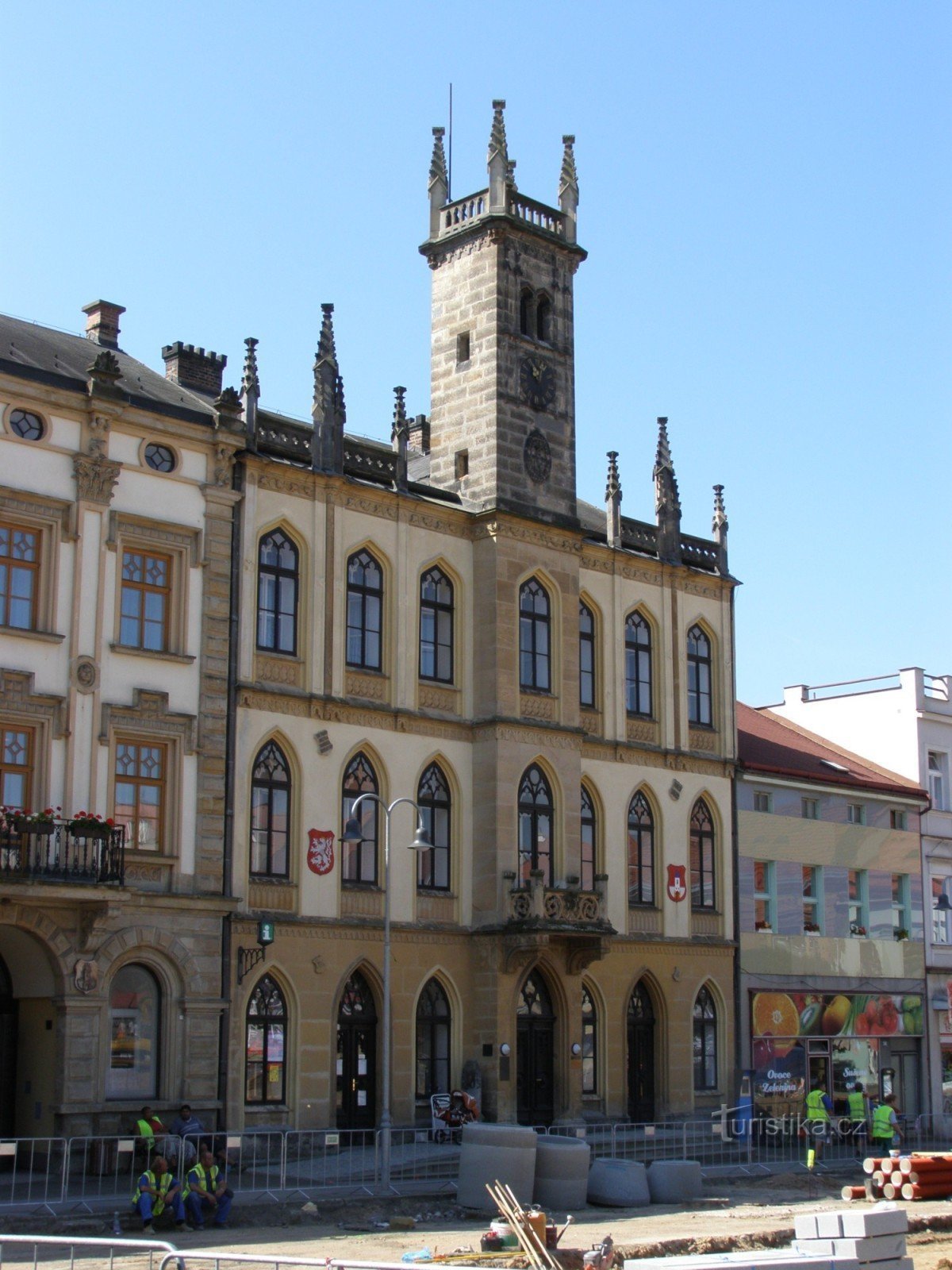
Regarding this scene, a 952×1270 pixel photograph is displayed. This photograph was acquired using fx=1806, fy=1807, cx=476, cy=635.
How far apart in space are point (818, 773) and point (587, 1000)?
1061 cm

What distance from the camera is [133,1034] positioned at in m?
30.4

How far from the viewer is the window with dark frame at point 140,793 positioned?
101 ft

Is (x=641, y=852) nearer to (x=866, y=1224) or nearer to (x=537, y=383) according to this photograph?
(x=537, y=383)

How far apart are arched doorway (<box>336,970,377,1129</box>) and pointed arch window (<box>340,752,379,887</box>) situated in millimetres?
1881

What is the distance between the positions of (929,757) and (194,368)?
24.5 m

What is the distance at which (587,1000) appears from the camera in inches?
1517

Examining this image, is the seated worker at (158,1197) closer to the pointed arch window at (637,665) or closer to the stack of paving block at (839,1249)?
the stack of paving block at (839,1249)

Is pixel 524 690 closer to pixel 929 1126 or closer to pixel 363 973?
pixel 363 973

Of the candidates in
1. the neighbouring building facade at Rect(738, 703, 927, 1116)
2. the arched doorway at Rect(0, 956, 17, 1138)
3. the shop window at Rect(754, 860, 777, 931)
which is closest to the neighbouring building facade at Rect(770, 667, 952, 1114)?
the neighbouring building facade at Rect(738, 703, 927, 1116)

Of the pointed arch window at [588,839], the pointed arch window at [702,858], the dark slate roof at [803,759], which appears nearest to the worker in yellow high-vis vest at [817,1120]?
the pointed arch window at [702,858]

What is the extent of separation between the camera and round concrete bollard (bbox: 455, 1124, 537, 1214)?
87.3 ft

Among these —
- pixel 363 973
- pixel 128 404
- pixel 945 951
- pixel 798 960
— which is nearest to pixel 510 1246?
→ pixel 363 973

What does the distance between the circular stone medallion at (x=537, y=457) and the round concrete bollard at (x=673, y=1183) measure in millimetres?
15254

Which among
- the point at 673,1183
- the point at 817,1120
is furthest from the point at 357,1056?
the point at 817,1120
